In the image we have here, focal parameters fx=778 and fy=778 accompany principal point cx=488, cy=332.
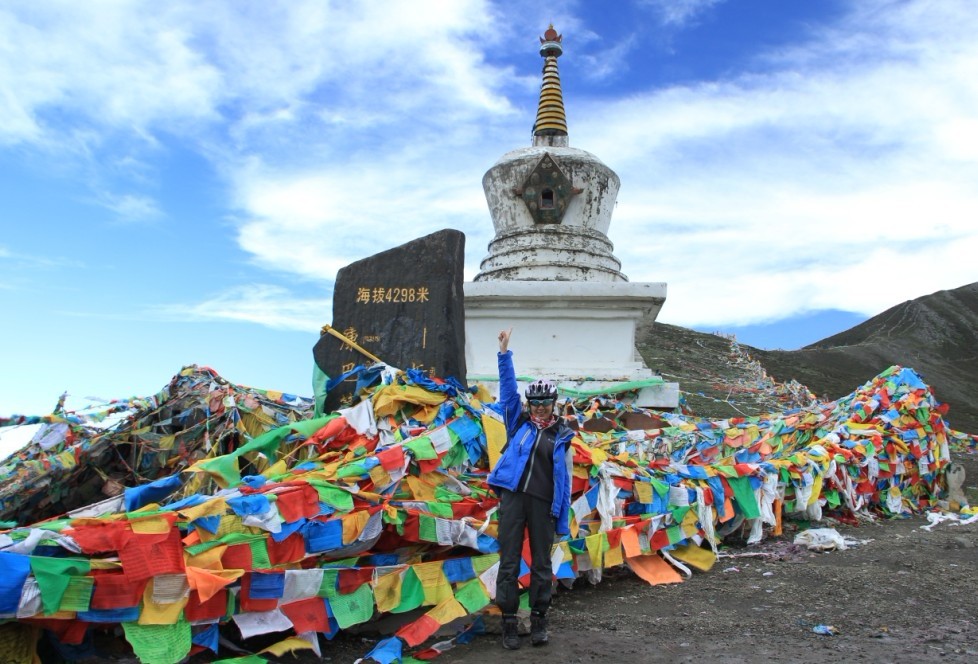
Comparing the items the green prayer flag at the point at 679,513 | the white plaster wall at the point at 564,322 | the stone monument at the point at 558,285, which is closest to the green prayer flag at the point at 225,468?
the green prayer flag at the point at 679,513

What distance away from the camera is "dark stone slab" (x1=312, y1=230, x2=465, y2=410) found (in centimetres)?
699

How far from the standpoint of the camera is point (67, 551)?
368 centimetres

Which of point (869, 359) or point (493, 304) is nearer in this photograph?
point (493, 304)

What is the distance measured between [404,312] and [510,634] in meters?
3.60

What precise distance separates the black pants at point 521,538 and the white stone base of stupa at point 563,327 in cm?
663

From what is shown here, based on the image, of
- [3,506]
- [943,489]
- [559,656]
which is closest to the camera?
[559,656]

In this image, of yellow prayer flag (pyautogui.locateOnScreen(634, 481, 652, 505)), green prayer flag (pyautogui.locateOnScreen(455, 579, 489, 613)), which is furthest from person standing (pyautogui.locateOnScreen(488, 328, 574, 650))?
yellow prayer flag (pyautogui.locateOnScreen(634, 481, 652, 505))

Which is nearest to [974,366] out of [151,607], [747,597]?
[747,597]

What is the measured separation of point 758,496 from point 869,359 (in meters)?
18.5

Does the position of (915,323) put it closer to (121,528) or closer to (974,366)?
(974,366)

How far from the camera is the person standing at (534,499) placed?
4.29 meters

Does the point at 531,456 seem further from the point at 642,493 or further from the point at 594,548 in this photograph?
the point at 642,493

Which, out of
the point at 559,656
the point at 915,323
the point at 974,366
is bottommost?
the point at 559,656

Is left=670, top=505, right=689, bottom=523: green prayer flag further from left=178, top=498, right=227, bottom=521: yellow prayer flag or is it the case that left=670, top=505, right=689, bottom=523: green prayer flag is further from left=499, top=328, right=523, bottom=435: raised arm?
left=178, top=498, right=227, bottom=521: yellow prayer flag
